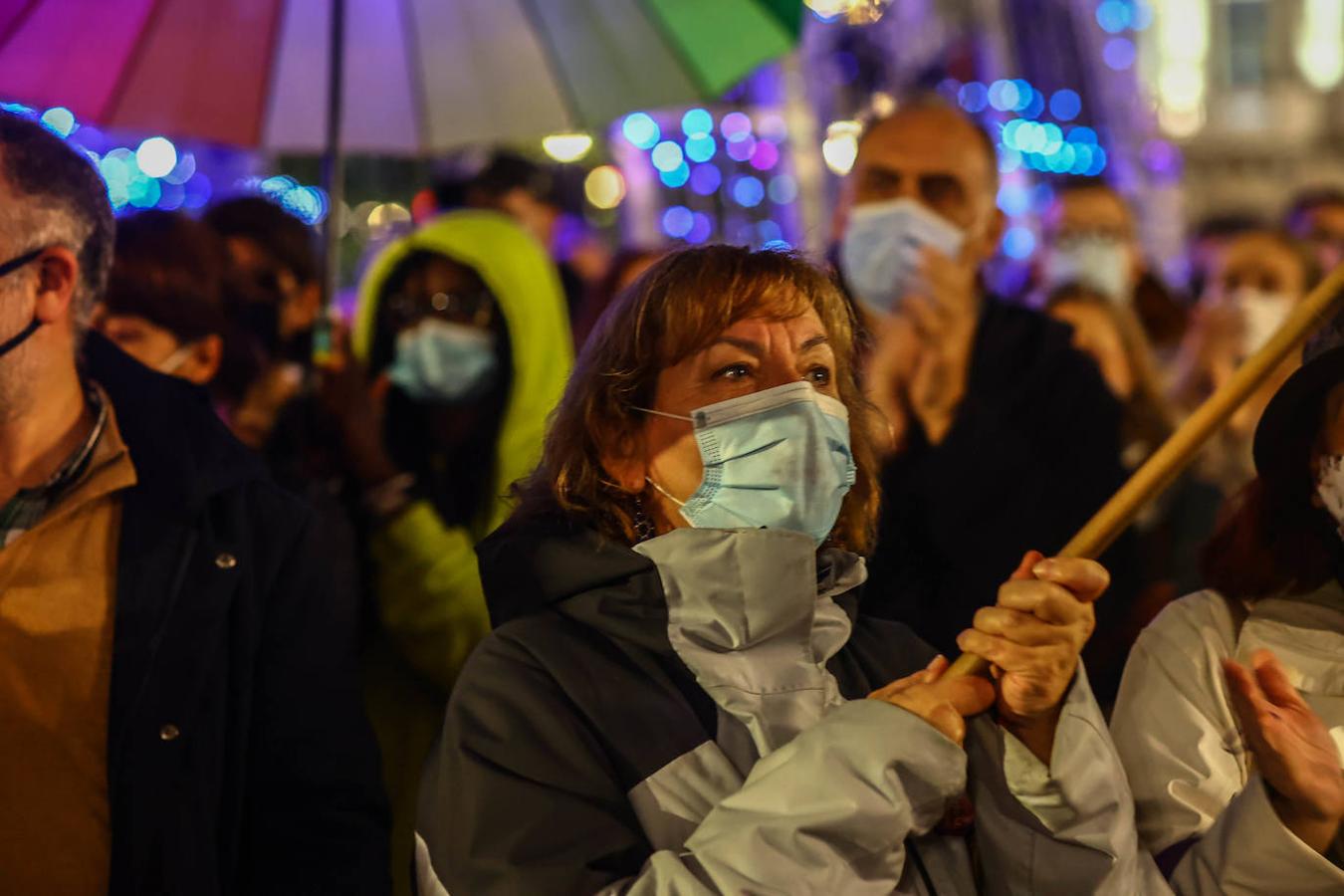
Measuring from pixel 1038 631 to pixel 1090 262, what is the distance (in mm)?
5895

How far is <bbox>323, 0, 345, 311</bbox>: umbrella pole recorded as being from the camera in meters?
4.57

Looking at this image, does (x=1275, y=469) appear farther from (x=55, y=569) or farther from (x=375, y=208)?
(x=375, y=208)

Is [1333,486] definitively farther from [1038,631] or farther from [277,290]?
[277,290]

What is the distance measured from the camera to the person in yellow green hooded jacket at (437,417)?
4.05 m

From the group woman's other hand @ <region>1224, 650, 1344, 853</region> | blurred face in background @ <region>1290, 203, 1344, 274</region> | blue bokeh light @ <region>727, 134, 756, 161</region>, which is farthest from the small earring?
blue bokeh light @ <region>727, 134, 756, 161</region>

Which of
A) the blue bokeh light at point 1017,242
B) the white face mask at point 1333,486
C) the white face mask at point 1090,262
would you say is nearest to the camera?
the white face mask at point 1333,486

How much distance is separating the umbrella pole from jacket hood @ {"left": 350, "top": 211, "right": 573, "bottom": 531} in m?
0.29

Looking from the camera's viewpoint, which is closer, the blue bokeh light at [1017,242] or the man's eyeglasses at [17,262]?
the man's eyeglasses at [17,262]

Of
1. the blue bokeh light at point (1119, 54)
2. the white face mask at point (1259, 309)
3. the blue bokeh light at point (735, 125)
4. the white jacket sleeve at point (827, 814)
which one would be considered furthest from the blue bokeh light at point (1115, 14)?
the white jacket sleeve at point (827, 814)

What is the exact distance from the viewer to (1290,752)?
2.43m

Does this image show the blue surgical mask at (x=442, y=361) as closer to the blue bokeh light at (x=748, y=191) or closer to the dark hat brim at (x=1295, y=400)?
the dark hat brim at (x=1295, y=400)

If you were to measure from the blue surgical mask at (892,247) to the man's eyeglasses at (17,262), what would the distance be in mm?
2135

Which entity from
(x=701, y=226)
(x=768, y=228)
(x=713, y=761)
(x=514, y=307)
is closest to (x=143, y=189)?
(x=701, y=226)

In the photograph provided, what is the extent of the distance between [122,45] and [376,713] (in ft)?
6.20
